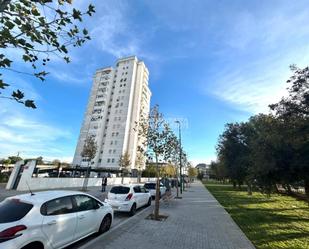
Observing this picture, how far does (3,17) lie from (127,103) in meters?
73.0

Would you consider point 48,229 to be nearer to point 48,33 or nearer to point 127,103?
point 48,33

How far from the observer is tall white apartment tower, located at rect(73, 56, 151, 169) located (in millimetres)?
72500

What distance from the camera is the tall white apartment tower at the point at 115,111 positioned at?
72.5 metres

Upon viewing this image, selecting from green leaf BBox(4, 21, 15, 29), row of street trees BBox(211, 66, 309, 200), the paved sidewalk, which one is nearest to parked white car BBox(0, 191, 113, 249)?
the paved sidewalk

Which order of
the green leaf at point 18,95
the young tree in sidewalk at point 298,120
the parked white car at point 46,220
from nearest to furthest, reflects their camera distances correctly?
the green leaf at point 18,95, the parked white car at point 46,220, the young tree in sidewalk at point 298,120

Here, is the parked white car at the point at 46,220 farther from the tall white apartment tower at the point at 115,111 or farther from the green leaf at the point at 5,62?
the tall white apartment tower at the point at 115,111

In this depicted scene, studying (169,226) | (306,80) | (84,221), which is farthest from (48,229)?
(306,80)

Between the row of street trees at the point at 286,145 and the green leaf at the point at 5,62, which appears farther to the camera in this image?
the row of street trees at the point at 286,145

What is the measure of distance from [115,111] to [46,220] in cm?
7237

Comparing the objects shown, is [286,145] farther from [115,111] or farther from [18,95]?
[115,111]

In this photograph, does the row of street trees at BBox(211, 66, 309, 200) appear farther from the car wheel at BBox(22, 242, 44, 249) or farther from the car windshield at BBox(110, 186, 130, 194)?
the car wheel at BBox(22, 242, 44, 249)

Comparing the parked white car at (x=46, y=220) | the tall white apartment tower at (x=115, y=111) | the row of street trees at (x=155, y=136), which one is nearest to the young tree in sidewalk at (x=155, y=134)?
the row of street trees at (x=155, y=136)

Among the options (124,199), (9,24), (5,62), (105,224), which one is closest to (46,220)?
(105,224)

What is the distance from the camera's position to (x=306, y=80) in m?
12.1
